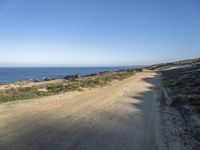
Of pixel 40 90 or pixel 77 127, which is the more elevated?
pixel 77 127

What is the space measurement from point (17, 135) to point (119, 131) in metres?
4.03

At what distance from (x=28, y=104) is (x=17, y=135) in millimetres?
7870

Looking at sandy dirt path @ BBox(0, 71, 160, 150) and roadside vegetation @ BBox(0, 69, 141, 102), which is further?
roadside vegetation @ BBox(0, 69, 141, 102)

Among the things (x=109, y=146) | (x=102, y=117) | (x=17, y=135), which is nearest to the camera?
(x=109, y=146)

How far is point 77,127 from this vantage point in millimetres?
11766

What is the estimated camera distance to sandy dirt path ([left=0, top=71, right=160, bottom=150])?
927 cm

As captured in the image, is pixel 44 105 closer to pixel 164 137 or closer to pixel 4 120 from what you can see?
pixel 4 120

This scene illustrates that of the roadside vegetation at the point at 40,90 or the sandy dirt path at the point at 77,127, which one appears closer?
the sandy dirt path at the point at 77,127

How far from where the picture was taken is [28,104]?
17.7 meters

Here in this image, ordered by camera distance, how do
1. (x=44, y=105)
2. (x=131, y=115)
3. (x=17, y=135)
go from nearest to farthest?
(x=17, y=135), (x=131, y=115), (x=44, y=105)

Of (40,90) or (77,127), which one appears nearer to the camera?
(77,127)

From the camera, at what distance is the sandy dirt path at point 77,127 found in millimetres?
9266

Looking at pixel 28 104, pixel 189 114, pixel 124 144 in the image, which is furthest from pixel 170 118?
pixel 28 104

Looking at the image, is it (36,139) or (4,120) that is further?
(4,120)
